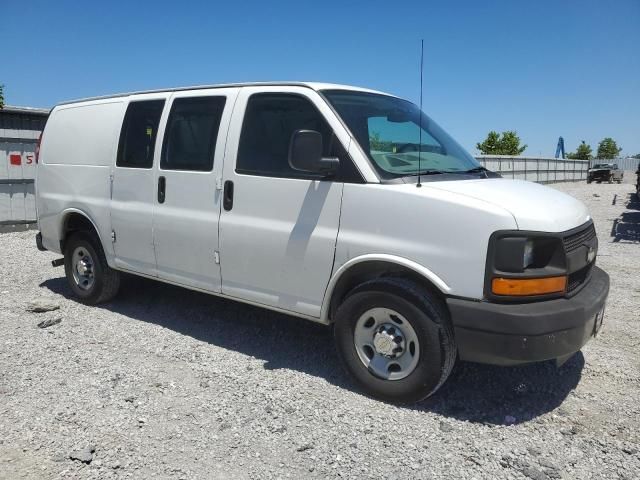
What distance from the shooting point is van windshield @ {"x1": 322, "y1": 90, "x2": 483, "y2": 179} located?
3.56 meters

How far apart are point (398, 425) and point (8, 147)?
9.96 m

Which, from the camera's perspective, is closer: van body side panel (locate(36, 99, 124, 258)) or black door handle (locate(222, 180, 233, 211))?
black door handle (locate(222, 180, 233, 211))

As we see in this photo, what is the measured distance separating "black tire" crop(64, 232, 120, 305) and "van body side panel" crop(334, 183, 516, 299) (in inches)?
118

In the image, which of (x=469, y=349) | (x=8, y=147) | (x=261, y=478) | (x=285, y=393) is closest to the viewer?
(x=261, y=478)

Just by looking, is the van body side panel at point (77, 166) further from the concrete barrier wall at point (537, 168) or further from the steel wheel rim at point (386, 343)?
the concrete barrier wall at point (537, 168)

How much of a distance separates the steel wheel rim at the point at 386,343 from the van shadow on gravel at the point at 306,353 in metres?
0.30

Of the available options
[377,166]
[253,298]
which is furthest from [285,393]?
[377,166]

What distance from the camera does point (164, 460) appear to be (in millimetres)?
2820

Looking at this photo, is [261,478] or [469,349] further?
[469,349]

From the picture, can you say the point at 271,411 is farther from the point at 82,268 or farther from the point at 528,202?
the point at 82,268

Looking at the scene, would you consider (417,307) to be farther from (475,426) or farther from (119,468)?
(119,468)

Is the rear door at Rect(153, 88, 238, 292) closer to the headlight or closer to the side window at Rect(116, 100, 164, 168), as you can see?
the side window at Rect(116, 100, 164, 168)

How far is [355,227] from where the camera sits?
3.42m

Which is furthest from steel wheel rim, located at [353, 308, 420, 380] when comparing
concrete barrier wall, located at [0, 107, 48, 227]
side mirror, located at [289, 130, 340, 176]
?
concrete barrier wall, located at [0, 107, 48, 227]
